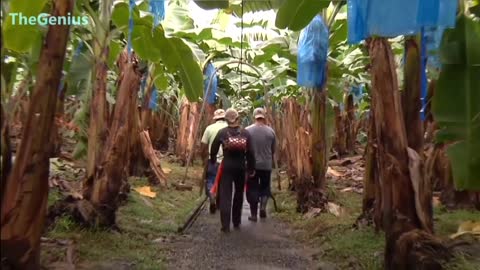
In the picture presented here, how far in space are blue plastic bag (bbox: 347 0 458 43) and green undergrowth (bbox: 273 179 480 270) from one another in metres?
1.95

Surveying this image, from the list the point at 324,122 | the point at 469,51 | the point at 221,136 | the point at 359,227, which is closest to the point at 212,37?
the point at 324,122

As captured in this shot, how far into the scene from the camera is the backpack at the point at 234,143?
678 centimetres

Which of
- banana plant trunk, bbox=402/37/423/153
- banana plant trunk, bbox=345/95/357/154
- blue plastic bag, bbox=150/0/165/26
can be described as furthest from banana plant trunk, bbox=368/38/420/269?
banana plant trunk, bbox=345/95/357/154

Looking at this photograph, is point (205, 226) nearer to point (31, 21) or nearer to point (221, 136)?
point (221, 136)

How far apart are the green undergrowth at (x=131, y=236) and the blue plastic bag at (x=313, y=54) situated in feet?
8.94

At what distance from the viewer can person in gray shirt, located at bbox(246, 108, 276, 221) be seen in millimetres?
7977

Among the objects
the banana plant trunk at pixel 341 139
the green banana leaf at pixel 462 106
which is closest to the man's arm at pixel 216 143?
the green banana leaf at pixel 462 106

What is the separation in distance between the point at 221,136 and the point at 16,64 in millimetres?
3300

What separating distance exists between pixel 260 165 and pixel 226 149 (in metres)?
1.44

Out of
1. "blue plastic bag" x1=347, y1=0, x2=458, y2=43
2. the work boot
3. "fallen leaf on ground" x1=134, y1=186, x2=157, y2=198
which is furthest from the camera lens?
"fallen leaf on ground" x1=134, y1=186, x2=157, y2=198

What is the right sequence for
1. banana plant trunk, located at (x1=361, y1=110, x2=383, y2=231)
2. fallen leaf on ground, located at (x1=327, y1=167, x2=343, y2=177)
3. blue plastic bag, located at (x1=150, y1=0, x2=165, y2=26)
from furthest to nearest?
fallen leaf on ground, located at (x1=327, y1=167, x2=343, y2=177) < blue plastic bag, located at (x1=150, y1=0, x2=165, y2=26) < banana plant trunk, located at (x1=361, y1=110, x2=383, y2=231)

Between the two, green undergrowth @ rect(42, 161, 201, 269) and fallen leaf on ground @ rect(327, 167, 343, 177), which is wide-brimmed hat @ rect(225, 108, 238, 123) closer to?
green undergrowth @ rect(42, 161, 201, 269)

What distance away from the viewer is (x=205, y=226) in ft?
23.9

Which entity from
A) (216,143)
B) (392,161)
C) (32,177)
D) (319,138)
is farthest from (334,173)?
(32,177)
